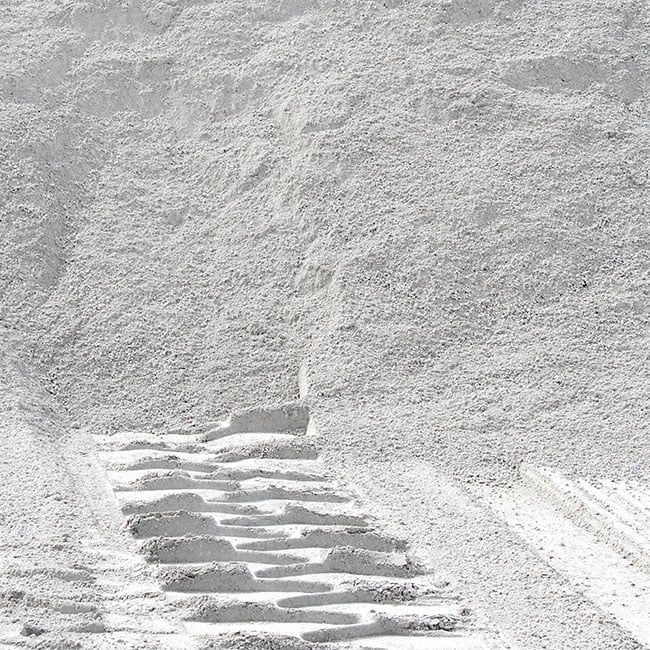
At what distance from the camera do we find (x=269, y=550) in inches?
206

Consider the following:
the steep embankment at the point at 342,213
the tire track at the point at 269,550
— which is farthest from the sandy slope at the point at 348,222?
the tire track at the point at 269,550

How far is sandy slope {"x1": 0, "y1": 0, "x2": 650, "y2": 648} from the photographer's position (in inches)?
272

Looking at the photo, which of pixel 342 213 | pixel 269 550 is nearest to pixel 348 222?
pixel 342 213

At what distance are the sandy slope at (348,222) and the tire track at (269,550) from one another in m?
0.36

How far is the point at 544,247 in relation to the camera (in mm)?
7699

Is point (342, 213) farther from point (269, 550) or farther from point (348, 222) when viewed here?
point (269, 550)

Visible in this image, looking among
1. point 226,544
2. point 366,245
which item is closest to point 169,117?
point 366,245

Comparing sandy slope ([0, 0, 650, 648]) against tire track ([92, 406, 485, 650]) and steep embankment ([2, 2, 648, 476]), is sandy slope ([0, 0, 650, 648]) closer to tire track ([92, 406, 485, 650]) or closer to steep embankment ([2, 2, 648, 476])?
steep embankment ([2, 2, 648, 476])

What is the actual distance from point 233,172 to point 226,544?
4157 millimetres

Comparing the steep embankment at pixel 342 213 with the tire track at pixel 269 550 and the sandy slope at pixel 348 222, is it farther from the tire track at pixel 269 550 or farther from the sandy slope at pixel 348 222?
the tire track at pixel 269 550

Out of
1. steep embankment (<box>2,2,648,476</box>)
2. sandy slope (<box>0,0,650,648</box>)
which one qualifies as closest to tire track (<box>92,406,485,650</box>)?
sandy slope (<box>0,0,650,648</box>)

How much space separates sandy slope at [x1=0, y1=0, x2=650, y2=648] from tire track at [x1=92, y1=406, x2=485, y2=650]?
0.36 meters

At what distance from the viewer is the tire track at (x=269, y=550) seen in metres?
4.48

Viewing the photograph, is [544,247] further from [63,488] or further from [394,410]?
[63,488]
